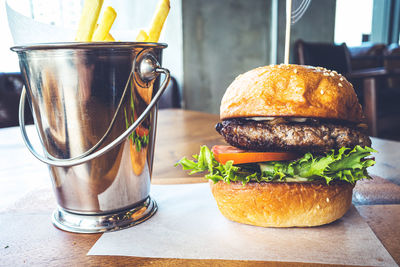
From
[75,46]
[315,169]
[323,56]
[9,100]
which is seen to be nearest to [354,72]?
[323,56]

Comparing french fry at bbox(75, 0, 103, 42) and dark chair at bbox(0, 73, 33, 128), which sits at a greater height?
french fry at bbox(75, 0, 103, 42)

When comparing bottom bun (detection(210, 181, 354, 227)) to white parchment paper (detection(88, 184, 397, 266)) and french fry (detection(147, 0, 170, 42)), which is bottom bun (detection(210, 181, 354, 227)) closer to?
white parchment paper (detection(88, 184, 397, 266))

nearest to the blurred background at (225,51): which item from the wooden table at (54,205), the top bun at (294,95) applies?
the wooden table at (54,205)

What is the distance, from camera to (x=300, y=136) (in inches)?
40.4

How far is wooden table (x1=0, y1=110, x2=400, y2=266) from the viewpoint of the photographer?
0.83 meters

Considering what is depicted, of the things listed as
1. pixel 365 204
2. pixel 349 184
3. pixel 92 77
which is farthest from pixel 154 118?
pixel 365 204

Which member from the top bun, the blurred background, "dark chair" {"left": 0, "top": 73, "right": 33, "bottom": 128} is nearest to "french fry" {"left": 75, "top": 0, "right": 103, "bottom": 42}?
the top bun

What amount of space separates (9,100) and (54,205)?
10.2 feet

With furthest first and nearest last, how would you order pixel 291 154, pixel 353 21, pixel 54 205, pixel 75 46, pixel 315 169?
pixel 353 21, pixel 54 205, pixel 291 154, pixel 315 169, pixel 75 46

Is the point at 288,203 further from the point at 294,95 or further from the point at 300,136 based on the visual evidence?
the point at 294,95

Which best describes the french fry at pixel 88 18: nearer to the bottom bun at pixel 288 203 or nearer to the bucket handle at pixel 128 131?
the bucket handle at pixel 128 131

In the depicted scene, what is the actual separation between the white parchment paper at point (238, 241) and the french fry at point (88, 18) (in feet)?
1.91

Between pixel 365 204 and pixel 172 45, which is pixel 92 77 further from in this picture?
pixel 172 45

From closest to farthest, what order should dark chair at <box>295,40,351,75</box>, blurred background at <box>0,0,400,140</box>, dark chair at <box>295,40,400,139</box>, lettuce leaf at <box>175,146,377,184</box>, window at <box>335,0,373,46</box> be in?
1. lettuce leaf at <box>175,146,377,184</box>
2. blurred background at <box>0,0,400,140</box>
3. dark chair at <box>295,40,400,139</box>
4. dark chair at <box>295,40,351,75</box>
5. window at <box>335,0,373,46</box>
